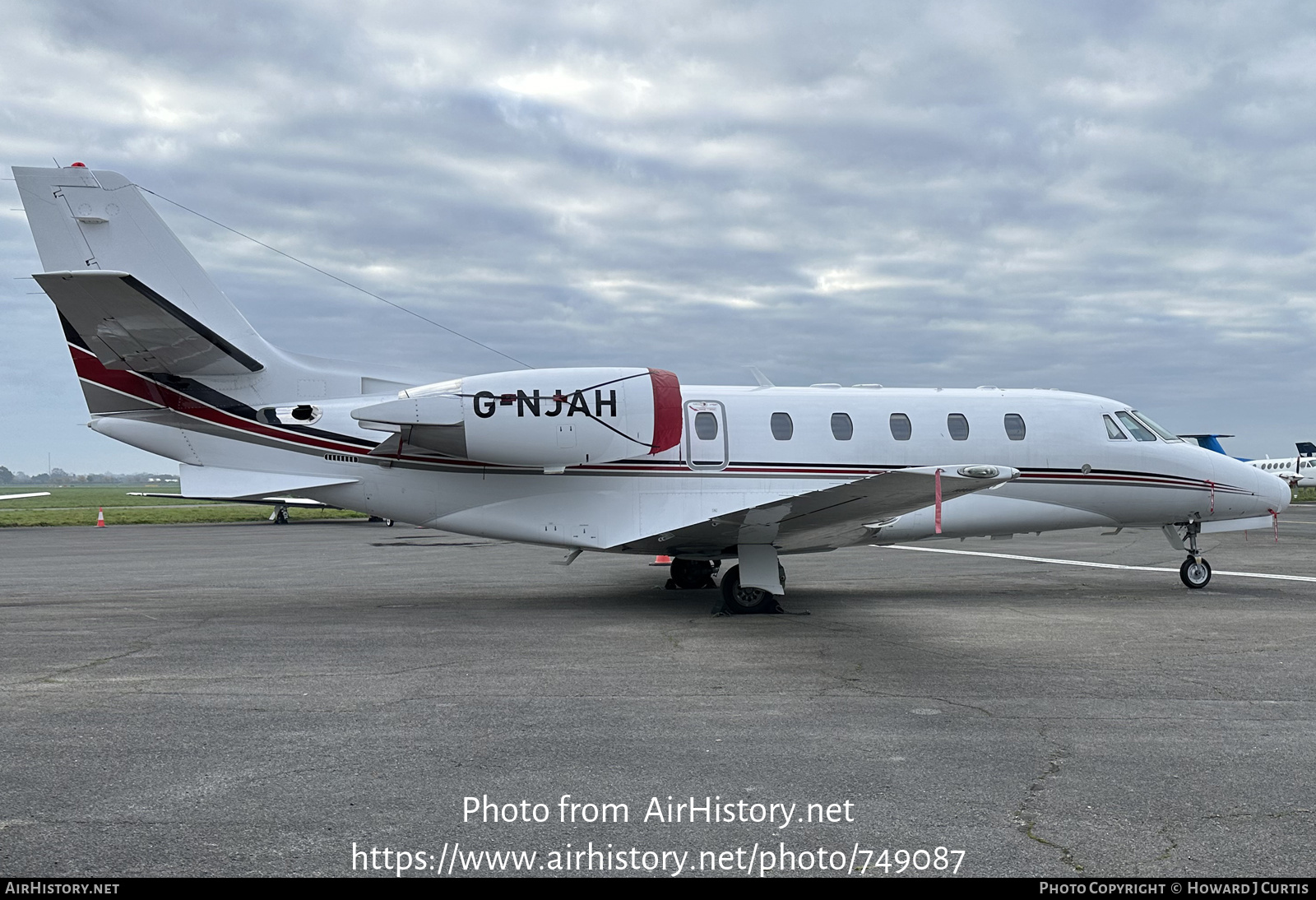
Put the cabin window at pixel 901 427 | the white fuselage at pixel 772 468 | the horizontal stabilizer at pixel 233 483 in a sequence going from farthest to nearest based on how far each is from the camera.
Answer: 1. the cabin window at pixel 901 427
2. the white fuselage at pixel 772 468
3. the horizontal stabilizer at pixel 233 483

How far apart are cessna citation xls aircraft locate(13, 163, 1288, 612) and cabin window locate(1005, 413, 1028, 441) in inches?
18.8

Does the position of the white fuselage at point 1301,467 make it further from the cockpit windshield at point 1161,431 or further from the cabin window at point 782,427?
the cabin window at point 782,427

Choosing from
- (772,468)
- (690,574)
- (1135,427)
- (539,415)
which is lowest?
(690,574)

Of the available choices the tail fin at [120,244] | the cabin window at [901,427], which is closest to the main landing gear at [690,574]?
the cabin window at [901,427]

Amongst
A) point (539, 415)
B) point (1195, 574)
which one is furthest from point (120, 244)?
point (1195, 574)

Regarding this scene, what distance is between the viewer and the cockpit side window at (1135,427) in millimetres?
14664

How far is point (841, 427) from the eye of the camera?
43.6 feet

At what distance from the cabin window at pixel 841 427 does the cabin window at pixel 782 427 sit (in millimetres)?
625

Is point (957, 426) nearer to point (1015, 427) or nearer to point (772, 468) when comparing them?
point (1015, 427)

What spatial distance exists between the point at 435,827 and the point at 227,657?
5.51 m

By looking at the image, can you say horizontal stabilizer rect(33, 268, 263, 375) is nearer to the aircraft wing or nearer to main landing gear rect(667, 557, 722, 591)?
the aircraft wing

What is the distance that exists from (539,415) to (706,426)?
97.7 inches
